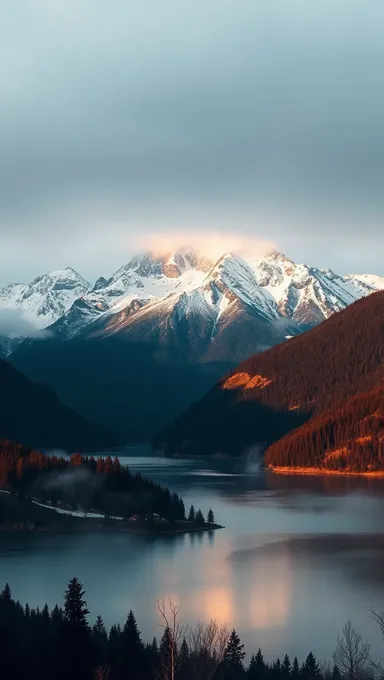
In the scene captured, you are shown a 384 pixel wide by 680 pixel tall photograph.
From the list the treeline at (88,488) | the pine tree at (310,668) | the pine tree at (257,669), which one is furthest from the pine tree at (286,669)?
the treeline at (88,488)

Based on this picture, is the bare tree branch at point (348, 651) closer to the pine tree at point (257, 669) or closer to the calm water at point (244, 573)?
the calm water at point (244, 573)

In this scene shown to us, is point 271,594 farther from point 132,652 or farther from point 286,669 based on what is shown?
point 132,652

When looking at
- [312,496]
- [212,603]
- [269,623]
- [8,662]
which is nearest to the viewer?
[8,662]

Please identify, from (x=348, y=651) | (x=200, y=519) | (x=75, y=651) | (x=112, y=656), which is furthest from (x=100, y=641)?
(x=200, y=519)

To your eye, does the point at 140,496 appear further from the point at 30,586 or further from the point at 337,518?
the point at 30,586

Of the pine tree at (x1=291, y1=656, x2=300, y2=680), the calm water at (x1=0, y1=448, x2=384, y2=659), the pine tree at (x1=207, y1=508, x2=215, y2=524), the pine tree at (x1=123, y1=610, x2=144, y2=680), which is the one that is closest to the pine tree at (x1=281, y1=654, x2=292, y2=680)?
the pine tree at (x1=291, y1=656, x2=300, y2=680)

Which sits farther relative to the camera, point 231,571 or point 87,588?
point 231,571

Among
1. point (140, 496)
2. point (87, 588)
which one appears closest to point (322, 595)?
point (87, 588)
